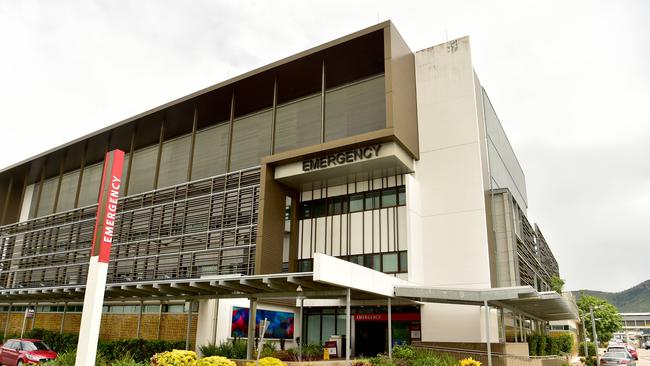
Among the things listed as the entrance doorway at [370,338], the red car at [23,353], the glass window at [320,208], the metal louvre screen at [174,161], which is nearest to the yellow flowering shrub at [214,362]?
the red car at [23,353]

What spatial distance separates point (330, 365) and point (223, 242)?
1236 centimetres

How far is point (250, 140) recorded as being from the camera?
34094 millimetres

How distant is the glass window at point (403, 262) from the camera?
26656 mm

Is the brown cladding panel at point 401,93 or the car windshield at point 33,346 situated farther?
the brown cladding panel at point 401,93

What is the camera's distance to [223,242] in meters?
29.6

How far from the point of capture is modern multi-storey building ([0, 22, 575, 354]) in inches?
1025

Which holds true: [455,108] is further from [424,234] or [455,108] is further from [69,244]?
[69,244]

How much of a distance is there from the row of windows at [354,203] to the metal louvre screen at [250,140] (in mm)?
4804

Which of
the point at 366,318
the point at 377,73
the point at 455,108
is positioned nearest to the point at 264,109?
the point at 377,73

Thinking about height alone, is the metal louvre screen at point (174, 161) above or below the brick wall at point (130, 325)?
above

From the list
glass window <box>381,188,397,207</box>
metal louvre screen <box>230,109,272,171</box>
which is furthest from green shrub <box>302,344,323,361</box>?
metal louvre screen <box>230,109,272,171</box>

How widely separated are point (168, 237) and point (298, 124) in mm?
11143

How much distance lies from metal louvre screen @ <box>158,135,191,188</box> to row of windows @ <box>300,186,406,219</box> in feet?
35.3

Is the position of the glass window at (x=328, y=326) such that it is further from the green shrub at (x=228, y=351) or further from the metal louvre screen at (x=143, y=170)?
the metal louvre screen at (x=143, y=170)
